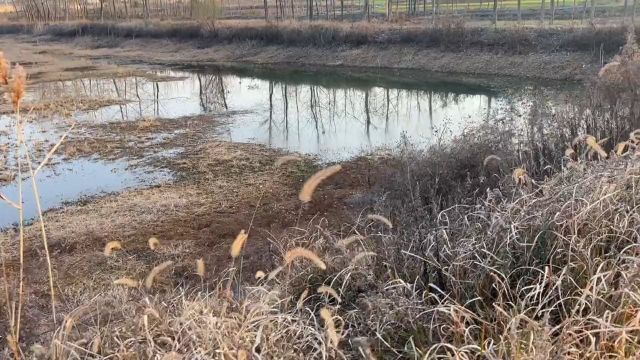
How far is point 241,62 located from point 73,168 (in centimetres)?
1806

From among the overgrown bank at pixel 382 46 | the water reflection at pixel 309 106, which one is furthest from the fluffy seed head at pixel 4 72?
the overgrown bank at pixel 382 46

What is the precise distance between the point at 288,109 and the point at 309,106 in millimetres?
716

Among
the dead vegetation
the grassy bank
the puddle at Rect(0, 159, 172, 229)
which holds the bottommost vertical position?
the puddle at Rect(0, 159, 172, 229)

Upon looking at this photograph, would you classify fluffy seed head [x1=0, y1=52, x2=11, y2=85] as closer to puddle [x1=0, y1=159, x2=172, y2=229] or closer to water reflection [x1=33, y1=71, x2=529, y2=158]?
puddle [x1=0, y1=159, x2=172, y2=229]

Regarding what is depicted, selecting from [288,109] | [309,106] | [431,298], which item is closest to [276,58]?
[309,106]

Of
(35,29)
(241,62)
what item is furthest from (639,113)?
(35,29)

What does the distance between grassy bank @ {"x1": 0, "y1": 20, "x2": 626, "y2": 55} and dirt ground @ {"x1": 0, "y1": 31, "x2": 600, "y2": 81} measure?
1.43 ft

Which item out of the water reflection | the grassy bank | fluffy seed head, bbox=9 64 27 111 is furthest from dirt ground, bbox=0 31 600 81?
fluffy seed head, bbox=9 64 27 111

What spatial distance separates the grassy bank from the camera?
20.4m

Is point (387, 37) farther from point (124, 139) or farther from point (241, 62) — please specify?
A: point (124, 139)

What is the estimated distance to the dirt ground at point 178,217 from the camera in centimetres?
631

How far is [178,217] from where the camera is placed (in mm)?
8242

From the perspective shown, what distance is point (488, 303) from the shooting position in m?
3.41

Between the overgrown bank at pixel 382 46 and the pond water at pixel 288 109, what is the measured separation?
5.61ft
